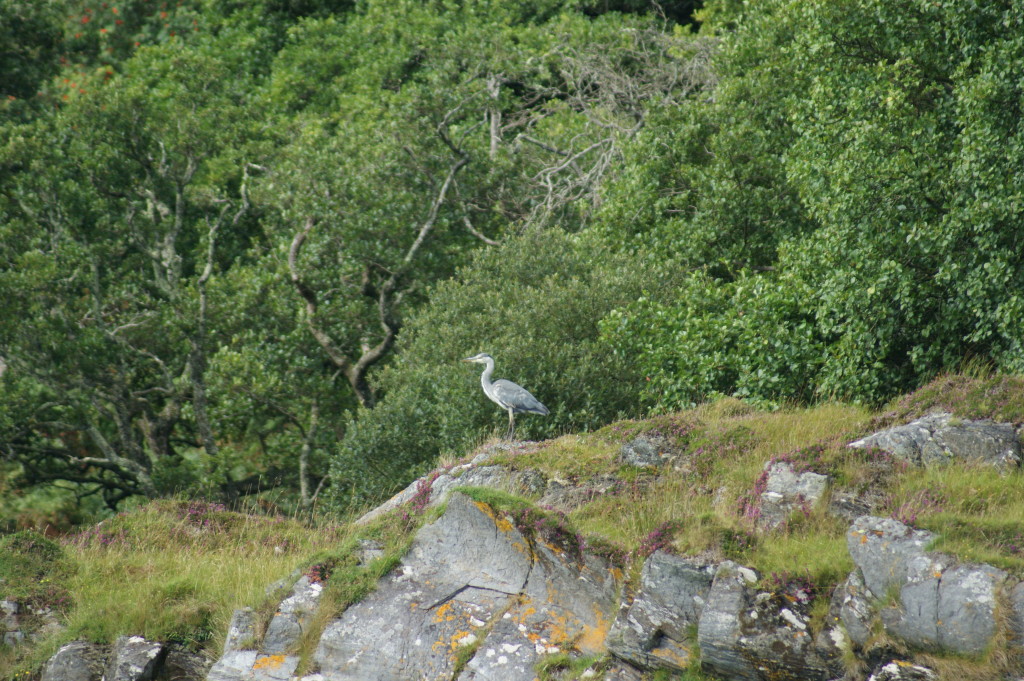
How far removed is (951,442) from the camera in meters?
12.6

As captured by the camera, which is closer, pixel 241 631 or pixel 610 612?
pixel 610 612

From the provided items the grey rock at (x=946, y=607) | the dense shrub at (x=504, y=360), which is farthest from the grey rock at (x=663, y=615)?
the dense shrub at (x=504, y=360)

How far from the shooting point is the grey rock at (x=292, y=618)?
1238cm

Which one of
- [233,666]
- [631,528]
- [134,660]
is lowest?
[134,660]

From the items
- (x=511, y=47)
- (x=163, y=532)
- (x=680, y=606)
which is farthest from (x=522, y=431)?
(x=511, y=47)

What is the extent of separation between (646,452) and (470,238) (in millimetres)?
15469

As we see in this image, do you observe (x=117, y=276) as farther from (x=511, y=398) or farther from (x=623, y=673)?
(x=623, y=673)

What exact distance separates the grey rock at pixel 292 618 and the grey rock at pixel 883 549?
6364 millimetres

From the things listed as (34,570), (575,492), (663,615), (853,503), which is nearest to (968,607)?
(853,503)

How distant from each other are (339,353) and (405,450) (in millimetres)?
5381

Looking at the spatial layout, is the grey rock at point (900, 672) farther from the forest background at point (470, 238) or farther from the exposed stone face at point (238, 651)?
the exposed stone face at point (238, 651)

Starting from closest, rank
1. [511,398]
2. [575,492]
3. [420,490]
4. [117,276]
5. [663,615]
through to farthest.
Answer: [663,615] → [575,492] → [420,490] → [511,398] → [117,276]

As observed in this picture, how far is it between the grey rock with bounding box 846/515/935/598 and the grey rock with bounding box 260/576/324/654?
6.36m

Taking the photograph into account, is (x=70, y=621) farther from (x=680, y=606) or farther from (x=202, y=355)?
(x=202, y=355)
